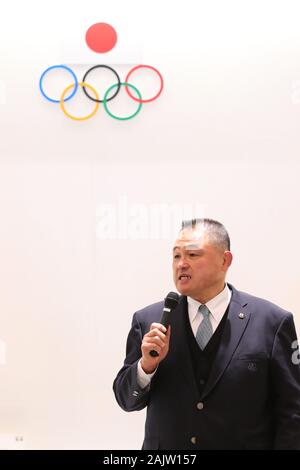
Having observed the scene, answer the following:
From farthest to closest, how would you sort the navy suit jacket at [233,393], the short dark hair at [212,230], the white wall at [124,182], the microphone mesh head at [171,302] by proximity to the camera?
the white wall at [124,182]
the short dark hair at [212,230]
the microphone mesh head at [171,302]
the navy suit jacket at [233,393]

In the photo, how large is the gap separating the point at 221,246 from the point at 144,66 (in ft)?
5.87

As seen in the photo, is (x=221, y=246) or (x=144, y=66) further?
(x=144, y=66)

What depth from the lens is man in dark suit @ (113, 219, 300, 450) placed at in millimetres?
2207

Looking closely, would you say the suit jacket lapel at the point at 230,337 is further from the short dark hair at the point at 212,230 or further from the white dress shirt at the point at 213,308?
the short dark hair at the point at 212,230

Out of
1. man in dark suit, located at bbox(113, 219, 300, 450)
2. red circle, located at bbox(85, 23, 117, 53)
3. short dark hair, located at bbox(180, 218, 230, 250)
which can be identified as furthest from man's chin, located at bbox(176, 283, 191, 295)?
red circle, located at bbox(85, 23, 117, 53)

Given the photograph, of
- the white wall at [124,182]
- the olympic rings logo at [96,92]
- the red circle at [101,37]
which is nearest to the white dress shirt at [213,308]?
the white wall at [124,182]

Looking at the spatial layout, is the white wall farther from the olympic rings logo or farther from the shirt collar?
the shirt collar

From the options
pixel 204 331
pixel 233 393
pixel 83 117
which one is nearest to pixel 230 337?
pixel 204 331

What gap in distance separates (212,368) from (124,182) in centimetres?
179

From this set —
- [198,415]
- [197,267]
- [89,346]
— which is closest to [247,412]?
[198,415]

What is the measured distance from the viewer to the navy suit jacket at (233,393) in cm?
221
